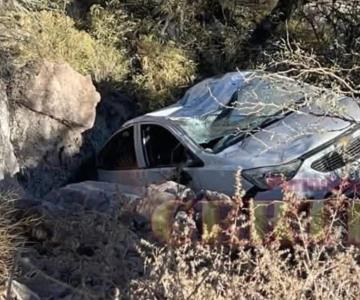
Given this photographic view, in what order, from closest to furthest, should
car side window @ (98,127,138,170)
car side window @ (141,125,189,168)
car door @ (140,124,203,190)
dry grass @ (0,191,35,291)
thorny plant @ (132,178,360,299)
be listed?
thorny plant @ (132,178,360,299) < dry grass @ (0,191,35,291) < car door @ (140,124,203,190) < car side window @ (141,125,189,168) < car side window @ (98,127,138,170)

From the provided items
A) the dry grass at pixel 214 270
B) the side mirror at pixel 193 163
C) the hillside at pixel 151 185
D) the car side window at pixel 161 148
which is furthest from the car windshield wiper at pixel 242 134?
the dry grass at pixel 214 270

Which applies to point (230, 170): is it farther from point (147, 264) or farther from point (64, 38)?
point (64, 38)

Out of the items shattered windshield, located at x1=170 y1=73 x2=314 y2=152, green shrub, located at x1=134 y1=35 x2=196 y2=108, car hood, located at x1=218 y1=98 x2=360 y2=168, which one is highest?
green shrub, located at x1=134 y1=35 x2=196 y2=108

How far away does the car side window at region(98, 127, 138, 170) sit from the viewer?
Answer: 424 inches

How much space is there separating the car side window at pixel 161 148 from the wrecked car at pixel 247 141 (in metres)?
0.01

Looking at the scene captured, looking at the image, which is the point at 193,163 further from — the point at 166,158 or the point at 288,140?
the point at 288,140

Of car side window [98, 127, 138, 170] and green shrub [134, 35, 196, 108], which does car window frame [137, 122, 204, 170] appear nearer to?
car side window [98, 127, 138, 170]

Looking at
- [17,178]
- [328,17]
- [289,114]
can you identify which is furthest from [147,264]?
[328,17]

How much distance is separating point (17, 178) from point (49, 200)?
2324 mm

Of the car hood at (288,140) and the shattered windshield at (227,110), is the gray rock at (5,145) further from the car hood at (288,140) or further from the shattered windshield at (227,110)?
the car hood at (288,140)

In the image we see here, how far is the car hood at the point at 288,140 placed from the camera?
8438mm

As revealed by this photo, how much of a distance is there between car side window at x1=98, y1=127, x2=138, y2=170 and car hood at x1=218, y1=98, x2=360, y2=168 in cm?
210

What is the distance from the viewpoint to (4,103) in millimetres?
11609

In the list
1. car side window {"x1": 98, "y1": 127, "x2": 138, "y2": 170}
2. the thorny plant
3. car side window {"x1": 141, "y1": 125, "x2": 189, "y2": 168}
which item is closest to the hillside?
the thorny plant
